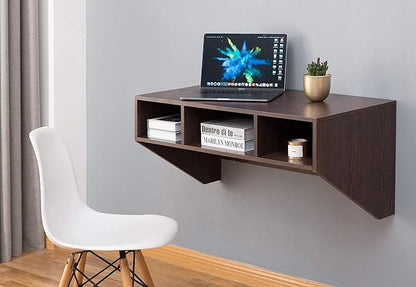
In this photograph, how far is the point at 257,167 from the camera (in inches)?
128

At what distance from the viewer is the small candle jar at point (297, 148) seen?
266 cm

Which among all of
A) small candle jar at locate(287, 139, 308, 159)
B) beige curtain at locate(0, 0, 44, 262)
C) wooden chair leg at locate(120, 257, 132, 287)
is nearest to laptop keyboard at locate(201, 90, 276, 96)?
small candle jar at locate(287, 139, 308, 159)

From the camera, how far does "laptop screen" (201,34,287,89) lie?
118 inches

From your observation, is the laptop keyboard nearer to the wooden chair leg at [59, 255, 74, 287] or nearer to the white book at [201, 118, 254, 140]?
the white book at [201, 118, 254, 140]

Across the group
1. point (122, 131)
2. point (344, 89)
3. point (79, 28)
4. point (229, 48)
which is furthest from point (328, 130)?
point (79, 28)

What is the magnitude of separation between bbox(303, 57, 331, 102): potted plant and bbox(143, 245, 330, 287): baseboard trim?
792 millimetres

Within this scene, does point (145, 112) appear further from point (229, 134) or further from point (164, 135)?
point (229, 134)

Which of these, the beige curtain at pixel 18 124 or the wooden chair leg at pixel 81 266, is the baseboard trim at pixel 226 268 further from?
the wooden chair leg at pixel 81 266

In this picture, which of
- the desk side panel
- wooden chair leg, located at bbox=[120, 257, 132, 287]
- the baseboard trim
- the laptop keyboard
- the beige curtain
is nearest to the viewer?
the desk side panel

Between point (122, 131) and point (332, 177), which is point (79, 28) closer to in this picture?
point (122, 131)

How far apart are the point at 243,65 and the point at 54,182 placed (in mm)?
812

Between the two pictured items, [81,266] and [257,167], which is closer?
[81,266]

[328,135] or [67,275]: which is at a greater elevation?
[328,135]

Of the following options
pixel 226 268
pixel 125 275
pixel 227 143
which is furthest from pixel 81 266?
pixel 226 268
